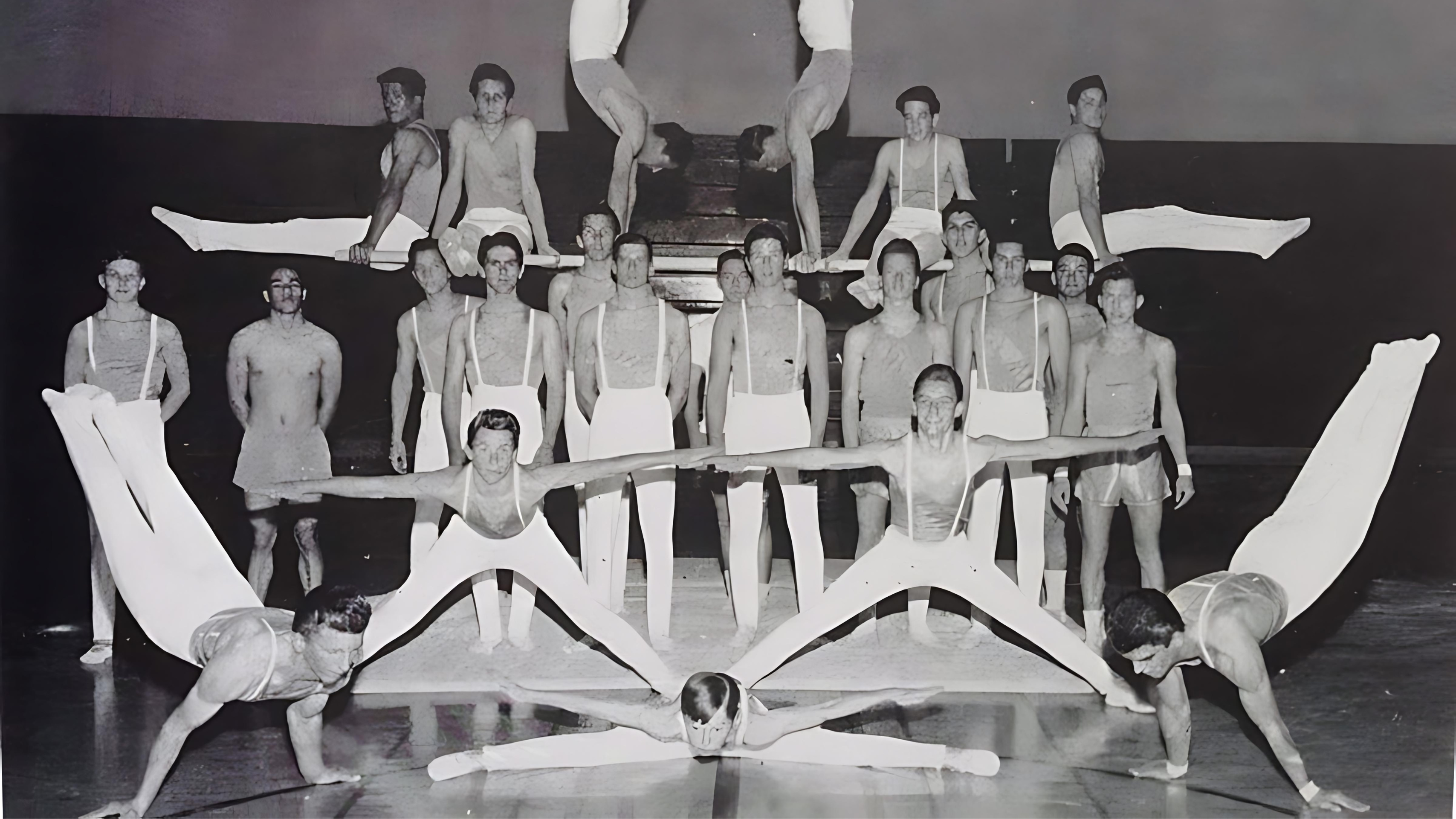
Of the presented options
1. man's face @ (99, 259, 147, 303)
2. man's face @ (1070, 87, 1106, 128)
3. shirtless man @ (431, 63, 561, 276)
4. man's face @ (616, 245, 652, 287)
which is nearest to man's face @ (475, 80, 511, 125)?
shirtless man @ (431, 63, 561, 276)

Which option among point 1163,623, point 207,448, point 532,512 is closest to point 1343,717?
point 1163,623

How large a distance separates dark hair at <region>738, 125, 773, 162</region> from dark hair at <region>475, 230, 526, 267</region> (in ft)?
5.70

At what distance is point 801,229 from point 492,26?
215cm

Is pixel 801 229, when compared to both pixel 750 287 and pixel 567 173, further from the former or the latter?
pixel 567 173

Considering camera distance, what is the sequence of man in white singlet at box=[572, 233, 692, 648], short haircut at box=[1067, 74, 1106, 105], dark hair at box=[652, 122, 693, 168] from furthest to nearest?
1. dark hair at box=[652, 122, 693, 168]
2. short haircut at box=[1067, 74, 1106, 105]
3. man in white singlet at box=[572, 233, 692, 648]

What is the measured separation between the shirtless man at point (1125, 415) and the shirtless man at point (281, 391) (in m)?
3.39

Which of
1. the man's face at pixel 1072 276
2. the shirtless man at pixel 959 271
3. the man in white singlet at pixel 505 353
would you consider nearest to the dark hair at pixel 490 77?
the man in white singlet at pixel 505 353

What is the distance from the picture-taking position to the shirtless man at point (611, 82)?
638 cm

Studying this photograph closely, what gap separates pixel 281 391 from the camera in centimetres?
606

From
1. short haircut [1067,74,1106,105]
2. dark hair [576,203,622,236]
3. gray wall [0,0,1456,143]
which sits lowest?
dark hair [576,203,622,236]

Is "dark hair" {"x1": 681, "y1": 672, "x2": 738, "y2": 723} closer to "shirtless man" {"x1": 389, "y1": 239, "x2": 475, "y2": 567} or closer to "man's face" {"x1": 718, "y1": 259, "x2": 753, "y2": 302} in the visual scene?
"shirtless man" {"x1": 389, "y1": 239, "x2": 475, "y2": 567}

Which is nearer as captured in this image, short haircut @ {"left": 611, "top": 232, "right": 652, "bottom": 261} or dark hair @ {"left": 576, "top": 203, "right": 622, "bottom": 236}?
short haircut @ {"left": 611, "top": 232, "right": 652, "bottom": 261}

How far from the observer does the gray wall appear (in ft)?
23.3

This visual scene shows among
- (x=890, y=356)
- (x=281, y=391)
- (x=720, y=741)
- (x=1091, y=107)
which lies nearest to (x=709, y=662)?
(x=720, y=741)
